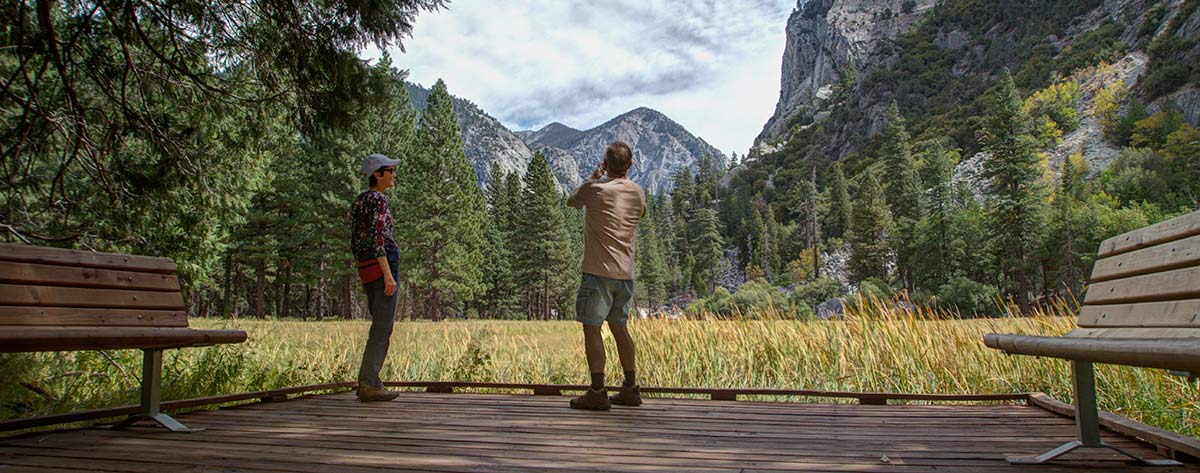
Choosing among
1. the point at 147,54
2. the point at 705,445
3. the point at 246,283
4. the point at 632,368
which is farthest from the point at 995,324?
the point at 246,283

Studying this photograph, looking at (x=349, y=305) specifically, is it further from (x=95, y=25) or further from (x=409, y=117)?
(x=95, y=25)

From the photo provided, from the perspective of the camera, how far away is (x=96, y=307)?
3025mm

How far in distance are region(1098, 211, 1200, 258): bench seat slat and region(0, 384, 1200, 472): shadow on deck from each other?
83 cm

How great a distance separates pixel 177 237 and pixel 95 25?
2.27 meters

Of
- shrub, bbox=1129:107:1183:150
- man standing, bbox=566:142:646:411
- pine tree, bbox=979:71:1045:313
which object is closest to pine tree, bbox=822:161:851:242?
shrub, bbox=1129:107:1183:150

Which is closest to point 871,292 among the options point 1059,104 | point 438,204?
point 438,204

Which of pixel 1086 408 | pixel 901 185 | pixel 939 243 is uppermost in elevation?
pixel 901 185

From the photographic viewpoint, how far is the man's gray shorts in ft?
Result: 11.9

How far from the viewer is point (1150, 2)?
81.9m

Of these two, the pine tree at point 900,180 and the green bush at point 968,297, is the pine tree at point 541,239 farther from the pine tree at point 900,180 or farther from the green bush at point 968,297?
the pine tree at point 900,180

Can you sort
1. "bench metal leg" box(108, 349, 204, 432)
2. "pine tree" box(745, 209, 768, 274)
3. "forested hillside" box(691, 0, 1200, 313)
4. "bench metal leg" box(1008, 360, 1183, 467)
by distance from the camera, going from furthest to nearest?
1. "pine tree" box(745, 209, 768, 274)
2. "forested hillside" box(691, 0, 1200, 313)
3. "bench metal leg" box(108, 349, 204, 432)
4. "bench metal leg" box(1008, 360, 1183, 467)

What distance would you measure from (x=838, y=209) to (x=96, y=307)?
288 feet

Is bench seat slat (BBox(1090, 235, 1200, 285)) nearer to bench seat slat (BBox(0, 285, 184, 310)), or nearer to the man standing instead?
the man standing

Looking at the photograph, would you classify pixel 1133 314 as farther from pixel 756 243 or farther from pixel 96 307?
pixel 756 243
